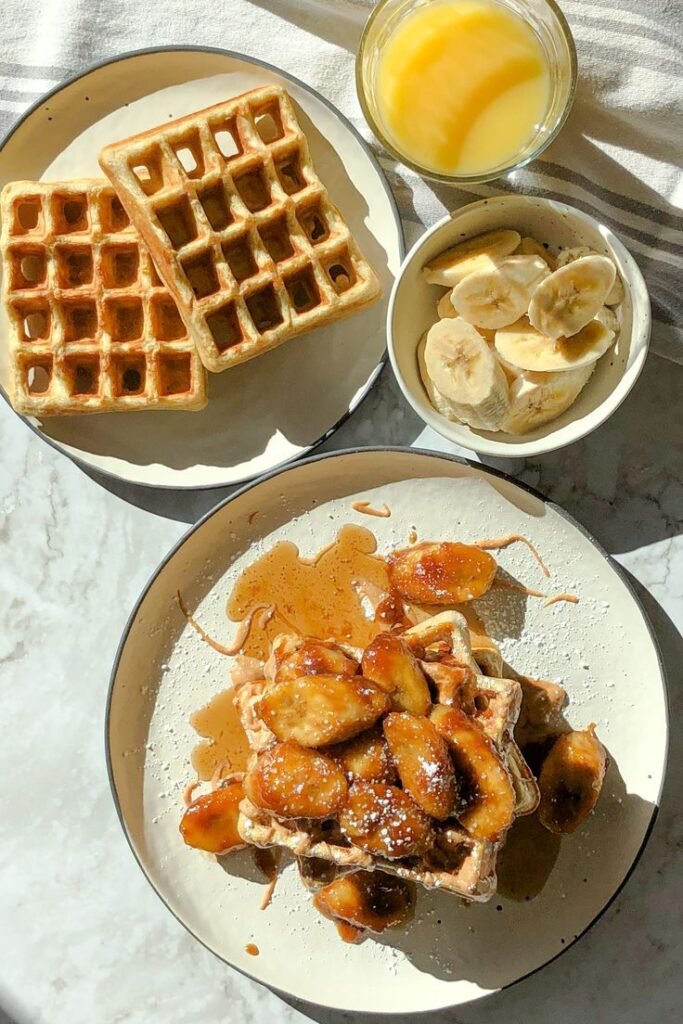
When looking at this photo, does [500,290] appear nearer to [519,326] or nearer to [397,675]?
[519,326]

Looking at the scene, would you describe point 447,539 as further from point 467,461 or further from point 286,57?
point 286,57

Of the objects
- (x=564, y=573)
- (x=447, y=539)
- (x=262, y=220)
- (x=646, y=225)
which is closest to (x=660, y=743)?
(x=564, y=573)

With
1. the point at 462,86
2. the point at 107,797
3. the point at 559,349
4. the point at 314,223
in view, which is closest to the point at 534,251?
the point at 559,349

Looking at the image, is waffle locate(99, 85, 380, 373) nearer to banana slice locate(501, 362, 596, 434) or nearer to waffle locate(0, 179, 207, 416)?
waffle locate(0, 179, 207, 416)

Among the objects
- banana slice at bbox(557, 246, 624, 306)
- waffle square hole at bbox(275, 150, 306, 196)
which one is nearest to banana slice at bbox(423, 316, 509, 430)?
banana slice at bbox(557, 246, 624, 306)

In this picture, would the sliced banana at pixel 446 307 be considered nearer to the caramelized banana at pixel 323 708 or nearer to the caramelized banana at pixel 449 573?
the caramelized banana at pixel 449 573

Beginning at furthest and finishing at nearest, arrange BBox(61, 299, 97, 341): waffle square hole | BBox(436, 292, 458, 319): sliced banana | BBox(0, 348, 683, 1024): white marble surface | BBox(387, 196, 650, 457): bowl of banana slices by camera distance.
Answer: BBox(0, 348, 683, 1024): white marble surface
BBox(61, 299, 97, 341): waffle square hole
BBox(436, 292, 458, 319): sliced banana
BBox(387, 196, 650, 457): bowl of banana slices
